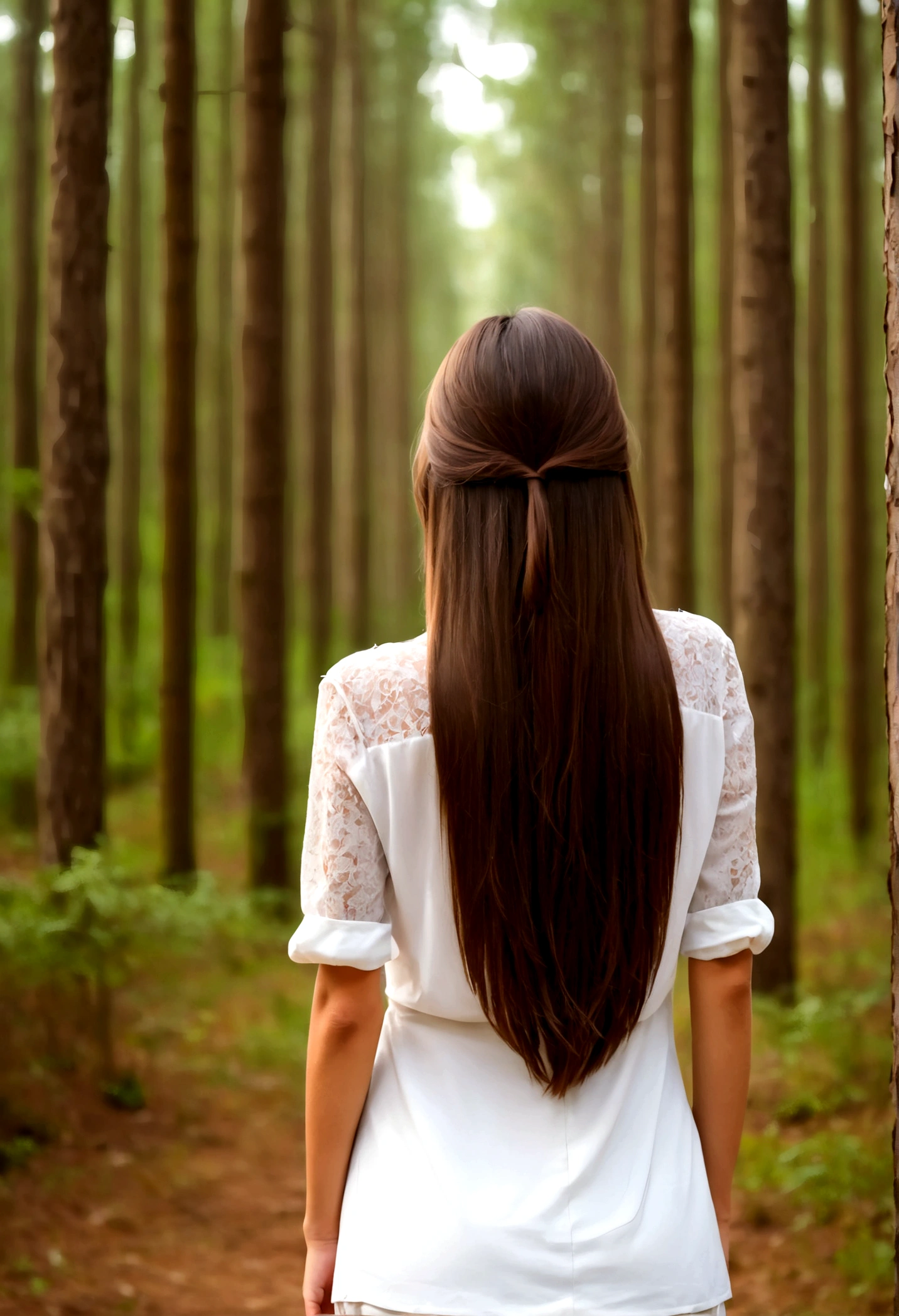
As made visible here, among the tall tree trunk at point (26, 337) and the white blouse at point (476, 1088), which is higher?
the tall tree trunk at point (26, 337)

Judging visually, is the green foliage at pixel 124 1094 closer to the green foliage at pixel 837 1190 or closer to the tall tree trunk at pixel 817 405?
the green foliage at pixel 837 1190

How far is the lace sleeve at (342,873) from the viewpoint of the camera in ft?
5.95

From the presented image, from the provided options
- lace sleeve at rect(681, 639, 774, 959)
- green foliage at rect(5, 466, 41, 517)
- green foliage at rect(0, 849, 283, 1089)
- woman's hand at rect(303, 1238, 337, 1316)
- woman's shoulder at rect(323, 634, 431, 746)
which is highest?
green foliage at rect(5, 466, 41, 517)

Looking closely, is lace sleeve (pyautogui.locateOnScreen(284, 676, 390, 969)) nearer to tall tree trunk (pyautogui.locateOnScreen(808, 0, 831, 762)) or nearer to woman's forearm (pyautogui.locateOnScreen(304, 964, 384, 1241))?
woman's forearm (pyautogui.locateOnScreen(304, 964, 384, 1241))

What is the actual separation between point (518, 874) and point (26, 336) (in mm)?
12807

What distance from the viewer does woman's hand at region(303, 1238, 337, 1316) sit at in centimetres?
193

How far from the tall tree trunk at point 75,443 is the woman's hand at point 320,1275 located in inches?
183

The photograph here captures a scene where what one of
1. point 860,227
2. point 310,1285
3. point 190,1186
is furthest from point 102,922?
point 860,227

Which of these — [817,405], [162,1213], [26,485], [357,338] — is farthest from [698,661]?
[357,338]

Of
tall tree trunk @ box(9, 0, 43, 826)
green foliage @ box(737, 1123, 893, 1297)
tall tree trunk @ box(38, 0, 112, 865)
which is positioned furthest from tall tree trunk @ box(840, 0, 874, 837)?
tall tree trunk @ box(9, 0, 43, 826)

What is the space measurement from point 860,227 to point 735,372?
5.02 metres

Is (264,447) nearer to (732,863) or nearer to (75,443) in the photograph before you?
(75,443)

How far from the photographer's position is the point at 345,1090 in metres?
1.89

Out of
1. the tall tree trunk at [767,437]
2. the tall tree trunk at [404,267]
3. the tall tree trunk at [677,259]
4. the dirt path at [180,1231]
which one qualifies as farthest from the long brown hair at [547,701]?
the tall tree trunk at [404,267]
